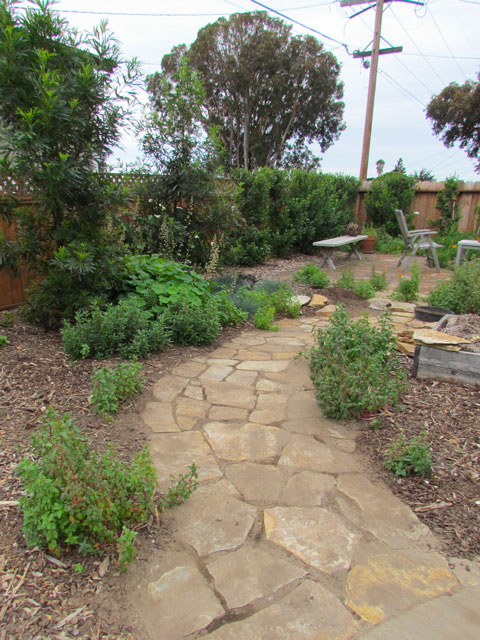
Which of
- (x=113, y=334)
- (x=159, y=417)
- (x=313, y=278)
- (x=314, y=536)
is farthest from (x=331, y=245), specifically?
(x=314, y=536)

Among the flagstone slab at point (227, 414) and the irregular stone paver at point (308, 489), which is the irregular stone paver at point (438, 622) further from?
the flagstone slab at point (227, 414)

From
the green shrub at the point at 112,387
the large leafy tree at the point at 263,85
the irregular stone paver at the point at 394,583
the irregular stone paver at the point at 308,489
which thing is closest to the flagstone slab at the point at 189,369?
the green shrub at the point at 112,387

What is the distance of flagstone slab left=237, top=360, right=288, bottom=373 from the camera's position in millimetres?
3629

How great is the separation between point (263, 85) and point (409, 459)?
22.9 meters

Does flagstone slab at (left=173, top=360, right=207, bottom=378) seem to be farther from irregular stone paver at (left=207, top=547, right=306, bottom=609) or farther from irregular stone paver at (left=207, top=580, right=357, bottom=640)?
irregular stone paver at (left=207, top=580, right=357, bottom=640)

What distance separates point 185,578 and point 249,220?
24.5ft

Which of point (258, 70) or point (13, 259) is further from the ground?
point (258, 70)

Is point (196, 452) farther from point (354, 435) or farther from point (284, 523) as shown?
point (354, 435)

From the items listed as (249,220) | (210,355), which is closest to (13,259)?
(210,355)

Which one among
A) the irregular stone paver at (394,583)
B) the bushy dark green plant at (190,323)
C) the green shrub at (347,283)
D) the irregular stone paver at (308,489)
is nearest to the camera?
the irregular stone paver at (394,583)

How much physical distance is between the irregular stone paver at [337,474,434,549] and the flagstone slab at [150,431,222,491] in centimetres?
65

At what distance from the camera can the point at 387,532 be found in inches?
72.9

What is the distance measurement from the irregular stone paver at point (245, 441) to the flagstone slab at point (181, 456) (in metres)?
0.07

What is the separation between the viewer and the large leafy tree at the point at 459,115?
59.2 feet
